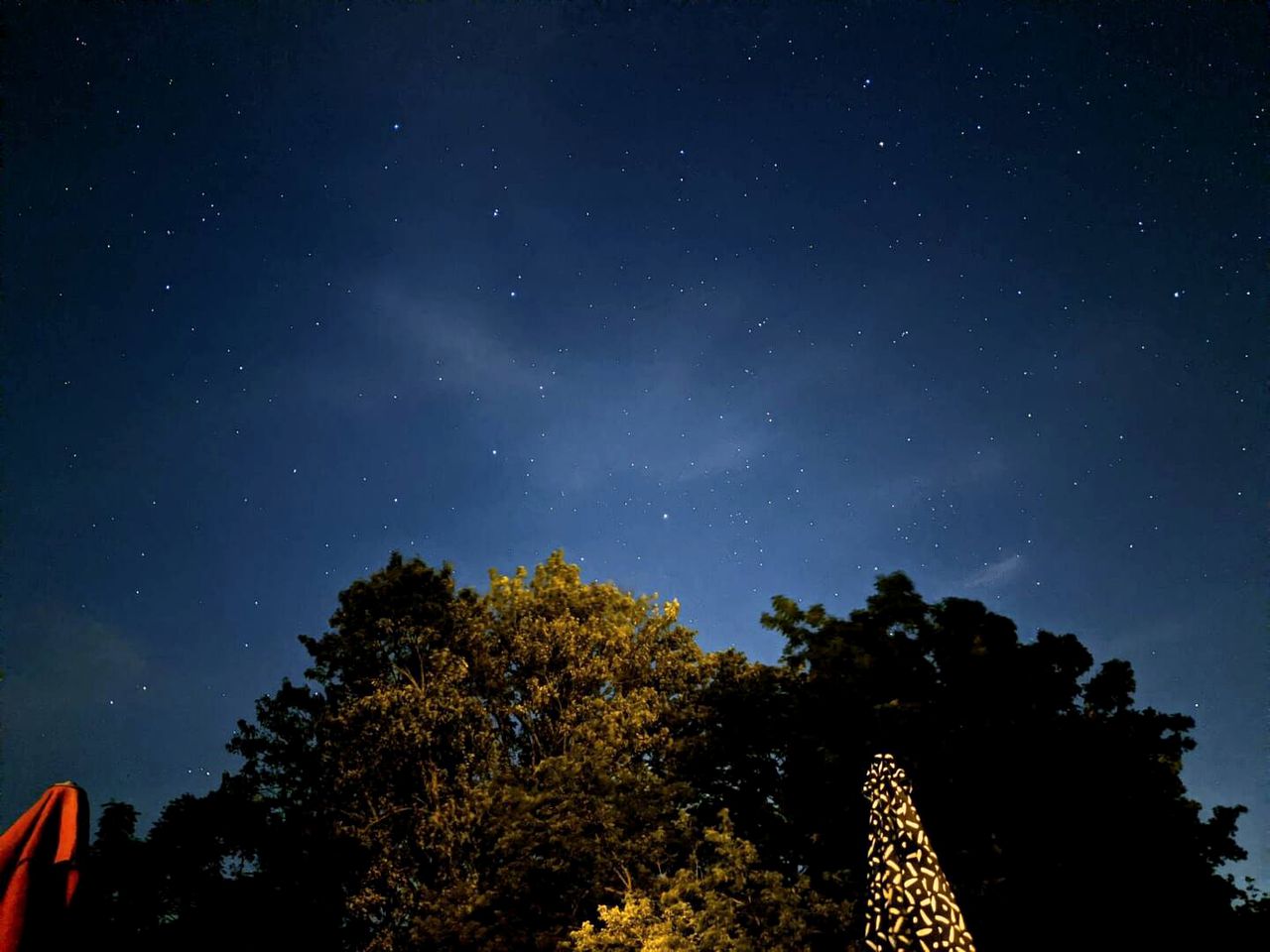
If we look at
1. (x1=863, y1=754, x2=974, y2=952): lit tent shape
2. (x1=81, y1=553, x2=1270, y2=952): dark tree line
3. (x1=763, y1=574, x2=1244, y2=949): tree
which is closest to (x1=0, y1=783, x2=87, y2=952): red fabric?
(x1=863, y1=754, x2=974, y2=952): lit tent shape

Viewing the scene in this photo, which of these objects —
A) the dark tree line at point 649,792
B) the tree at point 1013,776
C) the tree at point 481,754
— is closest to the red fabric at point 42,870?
the dark tree line at point 649,792

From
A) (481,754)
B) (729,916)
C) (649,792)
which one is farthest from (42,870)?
(481,754)

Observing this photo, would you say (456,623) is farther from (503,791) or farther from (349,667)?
(503,791)

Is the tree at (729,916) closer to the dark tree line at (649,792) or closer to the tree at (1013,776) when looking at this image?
the dark tree line at (649,792)

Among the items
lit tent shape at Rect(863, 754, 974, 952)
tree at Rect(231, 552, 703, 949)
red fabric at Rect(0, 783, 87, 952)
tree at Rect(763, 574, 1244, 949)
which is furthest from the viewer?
tree at Rect(231, 552, 703, 949)

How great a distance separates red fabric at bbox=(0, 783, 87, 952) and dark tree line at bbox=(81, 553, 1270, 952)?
31.9ft

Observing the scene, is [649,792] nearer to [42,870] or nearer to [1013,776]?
[1013,776]

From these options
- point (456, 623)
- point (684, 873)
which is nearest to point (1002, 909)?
point (684, 873)

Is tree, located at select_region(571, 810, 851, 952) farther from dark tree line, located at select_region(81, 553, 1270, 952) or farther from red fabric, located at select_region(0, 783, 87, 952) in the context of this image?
red fabric, located at select_region(0, 783, 87, 952)

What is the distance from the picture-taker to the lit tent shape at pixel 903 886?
4.47 m

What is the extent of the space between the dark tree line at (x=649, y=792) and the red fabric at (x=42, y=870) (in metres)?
9.71

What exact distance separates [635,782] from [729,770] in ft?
7.49

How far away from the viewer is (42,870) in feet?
10.4

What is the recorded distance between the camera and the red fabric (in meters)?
3.05
